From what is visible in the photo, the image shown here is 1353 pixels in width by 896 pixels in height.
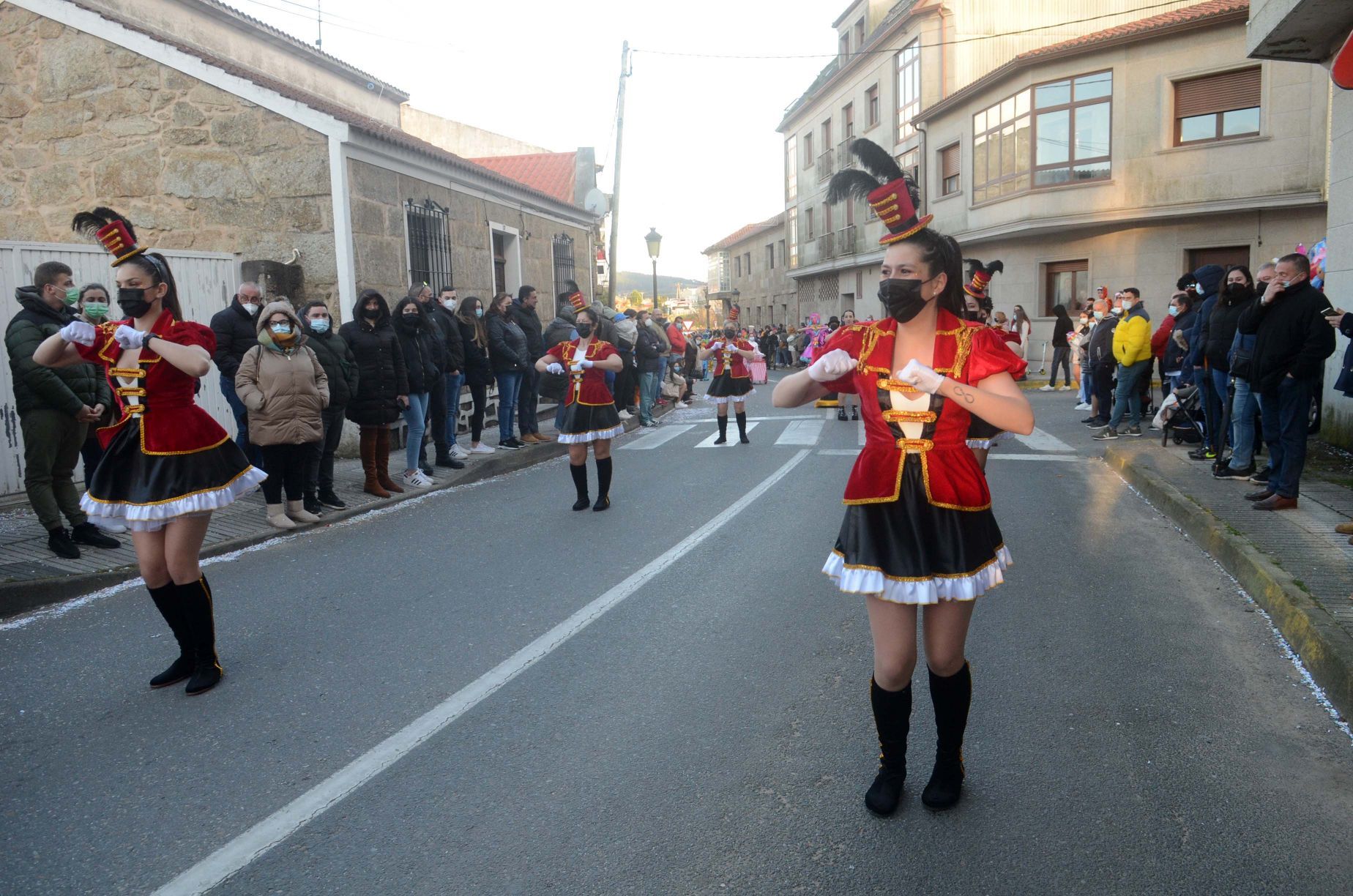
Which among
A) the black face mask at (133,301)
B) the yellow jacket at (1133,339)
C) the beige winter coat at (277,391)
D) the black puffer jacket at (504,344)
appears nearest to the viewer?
the black face mask at (133,301)

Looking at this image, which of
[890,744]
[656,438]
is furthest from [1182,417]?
[890,744]

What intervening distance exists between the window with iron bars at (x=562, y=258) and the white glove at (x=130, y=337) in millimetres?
16191

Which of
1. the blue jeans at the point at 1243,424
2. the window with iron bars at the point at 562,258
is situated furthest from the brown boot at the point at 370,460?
the window with iron bars at the point at 562,258

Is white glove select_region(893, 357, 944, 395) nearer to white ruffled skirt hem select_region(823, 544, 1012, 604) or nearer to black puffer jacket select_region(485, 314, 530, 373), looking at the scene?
white ruffled skirt hem select_region(823, 544, 1012, 604)

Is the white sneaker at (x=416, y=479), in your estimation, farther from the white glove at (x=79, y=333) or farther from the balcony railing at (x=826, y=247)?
the balcony railing at (x=826, y=247)

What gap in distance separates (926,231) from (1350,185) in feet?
32.2

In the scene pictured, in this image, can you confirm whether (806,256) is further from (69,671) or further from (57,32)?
(69,671)

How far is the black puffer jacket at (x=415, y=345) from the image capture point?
10250 millimetres

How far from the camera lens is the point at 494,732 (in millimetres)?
3959

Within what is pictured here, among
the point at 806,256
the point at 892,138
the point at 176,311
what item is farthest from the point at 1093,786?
the point at 806,256

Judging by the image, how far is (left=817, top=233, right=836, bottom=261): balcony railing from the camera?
4197 cm

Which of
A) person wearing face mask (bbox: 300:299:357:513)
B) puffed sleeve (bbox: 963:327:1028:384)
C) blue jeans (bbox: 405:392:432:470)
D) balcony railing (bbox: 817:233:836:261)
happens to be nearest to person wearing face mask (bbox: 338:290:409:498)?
person wearing face mask (bbox: 300:299:357:513)

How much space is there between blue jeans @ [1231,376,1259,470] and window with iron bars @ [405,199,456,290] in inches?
381

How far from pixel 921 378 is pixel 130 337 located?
334 cm
